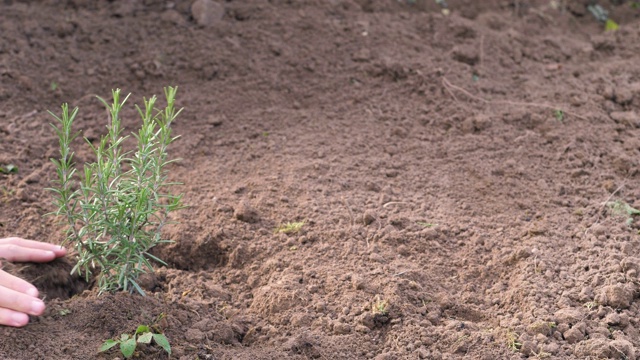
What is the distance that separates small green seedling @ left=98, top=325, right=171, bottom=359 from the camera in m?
2.61

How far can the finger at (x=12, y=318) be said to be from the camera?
2730 mm

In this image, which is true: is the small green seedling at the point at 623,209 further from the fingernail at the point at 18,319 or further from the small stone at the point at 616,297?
the fingernail at the point at 18,319

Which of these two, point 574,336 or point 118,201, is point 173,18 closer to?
point 118,201

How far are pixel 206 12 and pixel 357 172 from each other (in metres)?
1.54

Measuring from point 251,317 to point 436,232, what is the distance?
0.88 m

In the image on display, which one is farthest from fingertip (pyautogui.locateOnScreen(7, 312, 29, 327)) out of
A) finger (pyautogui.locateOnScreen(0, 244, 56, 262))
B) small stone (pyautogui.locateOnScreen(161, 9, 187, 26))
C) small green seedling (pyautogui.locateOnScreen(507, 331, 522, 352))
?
small stone (pyautogui.locateOnScreen(161, 9, 187, 26))

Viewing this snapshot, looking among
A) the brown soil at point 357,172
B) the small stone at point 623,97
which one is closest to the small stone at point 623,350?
the brown soil at point 357,172

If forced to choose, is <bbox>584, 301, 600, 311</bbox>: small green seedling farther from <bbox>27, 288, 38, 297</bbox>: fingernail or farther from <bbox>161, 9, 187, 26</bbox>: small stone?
<bbox>161, 9, 187, 26</bbox>: small stone

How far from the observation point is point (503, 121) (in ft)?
13.2

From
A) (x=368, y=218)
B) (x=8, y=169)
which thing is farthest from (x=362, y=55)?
(x=8, y=169)

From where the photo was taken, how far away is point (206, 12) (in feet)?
15.1

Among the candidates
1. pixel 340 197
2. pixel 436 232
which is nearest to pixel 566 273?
pixel 436 232

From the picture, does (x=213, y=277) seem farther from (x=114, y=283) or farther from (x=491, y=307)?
(x=491, y=307)

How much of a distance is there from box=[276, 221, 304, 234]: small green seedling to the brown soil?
4cm
